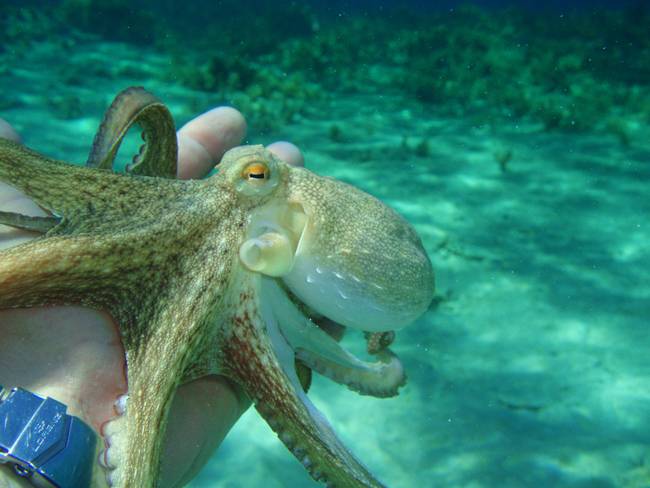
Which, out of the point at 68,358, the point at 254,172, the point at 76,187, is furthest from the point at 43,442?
the point at 254,172

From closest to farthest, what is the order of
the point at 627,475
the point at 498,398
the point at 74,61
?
the point at 627,475 < the point at 498,398 < the point at 74,61

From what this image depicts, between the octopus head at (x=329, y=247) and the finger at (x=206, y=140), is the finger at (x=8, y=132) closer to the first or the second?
the finger at (x=206, y=140)

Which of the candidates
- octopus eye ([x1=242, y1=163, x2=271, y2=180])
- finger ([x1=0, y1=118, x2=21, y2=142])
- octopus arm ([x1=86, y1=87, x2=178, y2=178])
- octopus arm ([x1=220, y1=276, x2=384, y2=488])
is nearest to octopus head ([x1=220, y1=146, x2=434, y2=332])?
octopus eye ([x1=242, y1=163, x2=271, y2=180])

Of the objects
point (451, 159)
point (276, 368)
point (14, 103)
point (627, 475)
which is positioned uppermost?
point (276, 368)

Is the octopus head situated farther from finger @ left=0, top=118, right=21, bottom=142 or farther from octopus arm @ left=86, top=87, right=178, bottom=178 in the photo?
finger @ left=0, top=118, right=21, bottom=142

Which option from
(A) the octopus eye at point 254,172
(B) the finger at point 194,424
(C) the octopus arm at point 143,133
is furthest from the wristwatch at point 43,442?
(C) the octopus arm at point 143,133

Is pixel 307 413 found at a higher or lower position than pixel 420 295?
lower

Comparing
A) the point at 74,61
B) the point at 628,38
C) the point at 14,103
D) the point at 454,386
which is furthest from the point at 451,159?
the point at 628,38

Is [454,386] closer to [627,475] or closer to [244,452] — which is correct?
[627,475]
